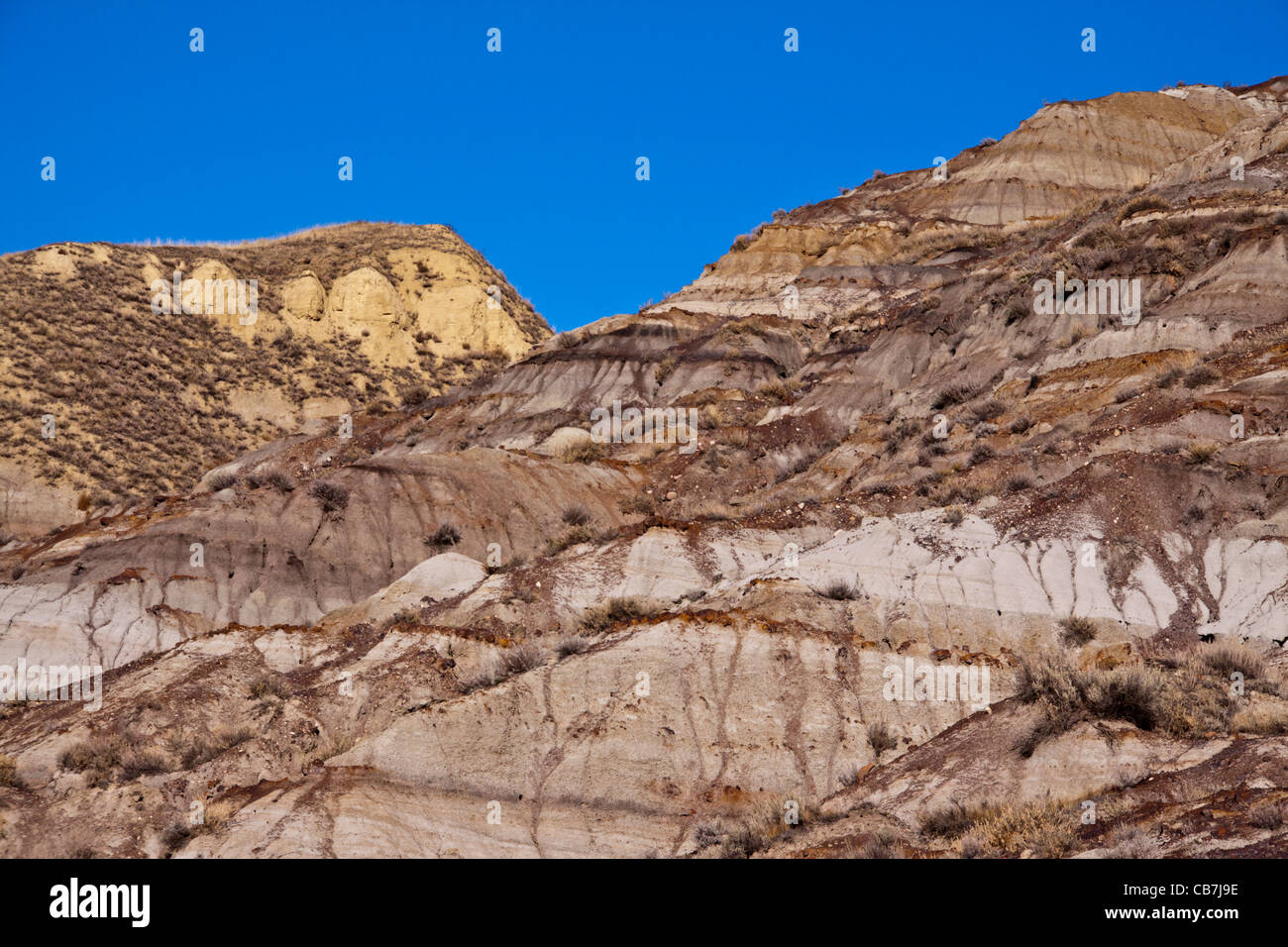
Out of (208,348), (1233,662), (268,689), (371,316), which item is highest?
(371,316)

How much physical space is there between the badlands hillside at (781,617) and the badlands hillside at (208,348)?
44.5 feet

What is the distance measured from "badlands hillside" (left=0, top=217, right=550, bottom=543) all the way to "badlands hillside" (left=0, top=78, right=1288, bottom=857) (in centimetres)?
1358

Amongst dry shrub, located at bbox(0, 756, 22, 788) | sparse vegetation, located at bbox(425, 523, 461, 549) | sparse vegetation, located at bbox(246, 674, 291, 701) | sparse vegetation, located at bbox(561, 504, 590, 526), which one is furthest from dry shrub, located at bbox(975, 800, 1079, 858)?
sparse vegetation, located at bbox(425, 523, 461, 549)

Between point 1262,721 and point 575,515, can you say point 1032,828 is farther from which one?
point 575,515

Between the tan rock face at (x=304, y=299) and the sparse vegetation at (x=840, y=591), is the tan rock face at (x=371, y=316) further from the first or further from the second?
the sparse vegetation at (x=840, y=591)

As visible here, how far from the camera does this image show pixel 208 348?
62.7 meters

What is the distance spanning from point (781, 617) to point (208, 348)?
1969 inches

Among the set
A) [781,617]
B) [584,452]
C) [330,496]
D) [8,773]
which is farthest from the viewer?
[584,452]

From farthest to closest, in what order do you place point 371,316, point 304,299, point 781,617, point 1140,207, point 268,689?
point 371,316 < point 304,299 < point 1140,207 < point 268,689 < point 781,617

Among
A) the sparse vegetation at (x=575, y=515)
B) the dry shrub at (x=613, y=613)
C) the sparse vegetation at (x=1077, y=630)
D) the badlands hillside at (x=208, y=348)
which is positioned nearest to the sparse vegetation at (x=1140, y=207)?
the sparse vegetation at (x=575, y=515)

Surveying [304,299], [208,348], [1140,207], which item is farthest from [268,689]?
[304,299]

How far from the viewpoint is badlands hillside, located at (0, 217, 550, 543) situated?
161ft
